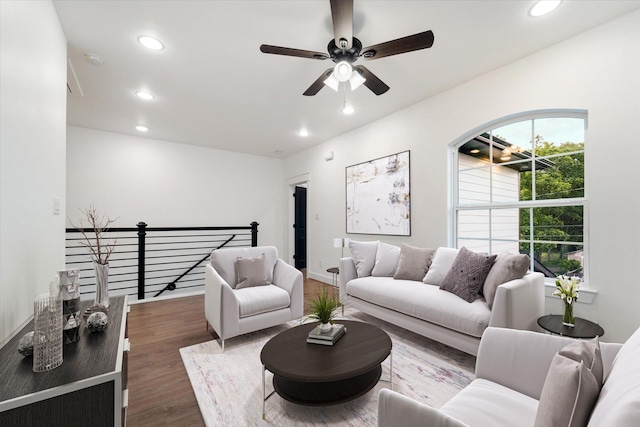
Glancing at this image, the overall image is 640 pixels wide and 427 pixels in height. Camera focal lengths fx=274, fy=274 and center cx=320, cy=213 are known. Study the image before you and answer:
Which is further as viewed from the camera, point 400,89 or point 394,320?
point 400,89

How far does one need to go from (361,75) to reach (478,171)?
6.08ft

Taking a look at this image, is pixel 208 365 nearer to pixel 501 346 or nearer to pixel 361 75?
pixel 501 346

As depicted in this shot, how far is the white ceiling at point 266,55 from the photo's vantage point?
6.50 ft

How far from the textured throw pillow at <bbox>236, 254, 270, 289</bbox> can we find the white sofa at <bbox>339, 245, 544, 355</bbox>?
3.78 ft

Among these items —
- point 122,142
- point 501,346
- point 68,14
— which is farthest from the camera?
point 122,142

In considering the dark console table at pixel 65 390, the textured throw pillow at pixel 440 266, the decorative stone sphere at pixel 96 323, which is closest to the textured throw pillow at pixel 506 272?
the textured throw pillow at pixel 440 266

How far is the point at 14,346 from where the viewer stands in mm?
1181

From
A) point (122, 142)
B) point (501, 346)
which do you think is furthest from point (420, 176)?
point (122, 142)

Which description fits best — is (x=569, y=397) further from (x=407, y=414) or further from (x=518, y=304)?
(x=518, y=304)

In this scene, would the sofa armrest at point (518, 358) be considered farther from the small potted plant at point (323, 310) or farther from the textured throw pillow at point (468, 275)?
the textured throw pillow at point (468, 275)

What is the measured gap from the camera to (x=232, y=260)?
124 inches

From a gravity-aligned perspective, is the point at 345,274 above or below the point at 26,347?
below

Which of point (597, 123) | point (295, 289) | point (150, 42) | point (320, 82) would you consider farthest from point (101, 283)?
point (597, 123)

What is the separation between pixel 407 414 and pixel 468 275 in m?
Result: 1.83
